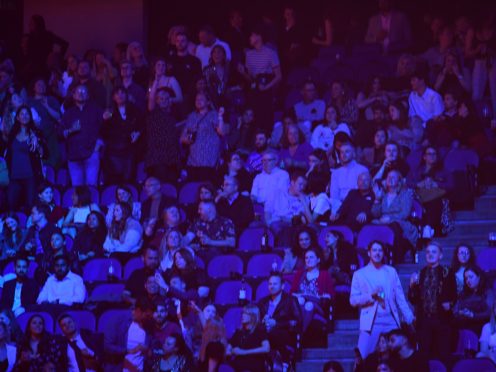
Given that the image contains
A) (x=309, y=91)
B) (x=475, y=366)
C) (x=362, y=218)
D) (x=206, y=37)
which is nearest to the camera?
(x=475, y=366)

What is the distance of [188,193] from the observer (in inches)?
494

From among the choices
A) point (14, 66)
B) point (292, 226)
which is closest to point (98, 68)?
point (14, 66)

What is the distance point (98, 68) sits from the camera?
14.1 m

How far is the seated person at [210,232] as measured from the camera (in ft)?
38.0

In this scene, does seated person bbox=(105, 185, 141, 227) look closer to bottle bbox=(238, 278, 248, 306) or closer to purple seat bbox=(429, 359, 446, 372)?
bottle bbox=(238, 278, 248, 306)

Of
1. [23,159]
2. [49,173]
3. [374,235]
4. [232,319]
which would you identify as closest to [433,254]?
[374,235]

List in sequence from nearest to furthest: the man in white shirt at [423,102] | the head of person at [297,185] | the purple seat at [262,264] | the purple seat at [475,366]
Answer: the purple seat at [475,366] → the purple seat at [262,264] → the head of person at [297,185] → the man in white shirt at [423,102]

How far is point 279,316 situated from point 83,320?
179 centimetres

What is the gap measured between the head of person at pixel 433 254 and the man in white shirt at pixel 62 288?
3.10 metres

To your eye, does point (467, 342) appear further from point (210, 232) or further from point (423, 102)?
point (423, 102)

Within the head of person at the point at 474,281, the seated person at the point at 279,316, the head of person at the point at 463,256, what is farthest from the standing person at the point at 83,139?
the head of person at the point at 474,281

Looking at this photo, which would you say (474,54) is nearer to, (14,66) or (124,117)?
(124,117)

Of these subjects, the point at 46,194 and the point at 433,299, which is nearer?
the point at 433,299

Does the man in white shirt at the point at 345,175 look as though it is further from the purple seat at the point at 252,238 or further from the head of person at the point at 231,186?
the head of person at the point at 231,186
